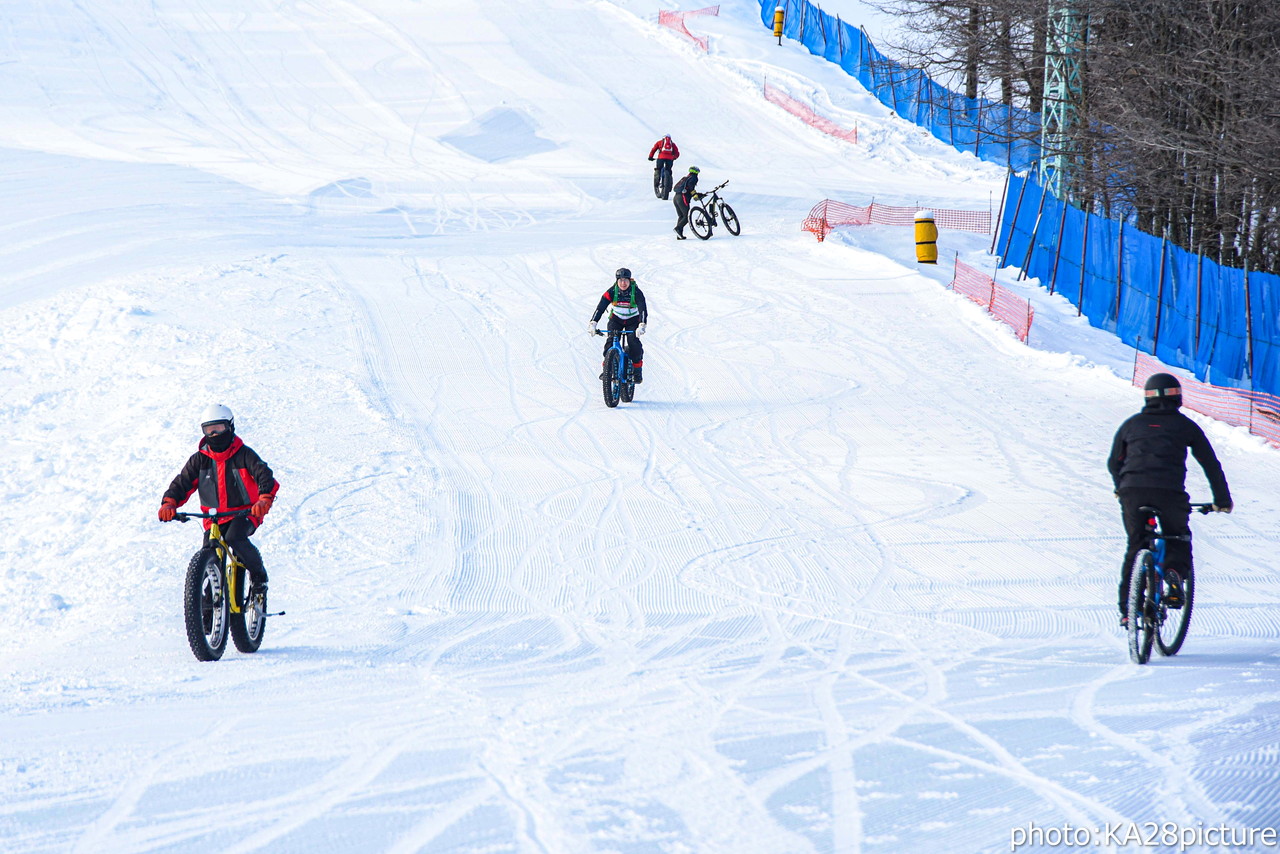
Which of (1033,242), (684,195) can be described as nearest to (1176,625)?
(1033,242)

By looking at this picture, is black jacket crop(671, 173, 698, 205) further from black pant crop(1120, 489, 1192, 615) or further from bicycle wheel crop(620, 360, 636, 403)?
black pant crop(1120, 489, 1192, 615)

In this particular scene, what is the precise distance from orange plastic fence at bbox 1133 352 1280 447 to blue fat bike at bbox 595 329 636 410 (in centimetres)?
652

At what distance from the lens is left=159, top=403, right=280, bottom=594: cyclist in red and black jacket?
22.6 ft

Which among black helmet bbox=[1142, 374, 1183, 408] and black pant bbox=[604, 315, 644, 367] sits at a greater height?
black pant bbox=[604, 315, 644, 367]

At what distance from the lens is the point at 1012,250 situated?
22938 mm

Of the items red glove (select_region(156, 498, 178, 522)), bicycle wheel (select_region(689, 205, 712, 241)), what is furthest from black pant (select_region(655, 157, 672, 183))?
red glove (select_region(156, 498, 178, 522))

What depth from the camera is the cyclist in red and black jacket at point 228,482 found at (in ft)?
22.6

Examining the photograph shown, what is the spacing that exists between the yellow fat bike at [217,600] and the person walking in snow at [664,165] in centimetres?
2075

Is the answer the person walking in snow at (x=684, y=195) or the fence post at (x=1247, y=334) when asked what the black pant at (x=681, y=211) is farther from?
the fence post at (x=1247, y=334)

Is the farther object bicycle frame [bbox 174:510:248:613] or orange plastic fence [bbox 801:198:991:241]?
orange plastic fence [bbox 801:198:991:241]

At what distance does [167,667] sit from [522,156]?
2750 centimetres

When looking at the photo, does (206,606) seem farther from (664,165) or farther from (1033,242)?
(664,165)

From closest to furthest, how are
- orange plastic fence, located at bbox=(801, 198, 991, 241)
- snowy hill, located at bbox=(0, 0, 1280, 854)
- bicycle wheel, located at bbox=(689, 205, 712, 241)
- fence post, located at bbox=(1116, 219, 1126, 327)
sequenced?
snowy hill, located at bbox=(0, 0, 1280, 854), fence post, located at bbox=(1116, 219, 1126, 327), bicycle wheel, located at bbox=(689, 205, 712, 241), orange plastic fence, located at bbox=(801, 198, 991, 241)

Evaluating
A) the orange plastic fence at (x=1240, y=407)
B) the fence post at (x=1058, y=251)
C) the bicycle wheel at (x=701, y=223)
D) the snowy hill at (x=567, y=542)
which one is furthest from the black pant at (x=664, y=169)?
the orange plastic fence at (x=1240, y=407)
